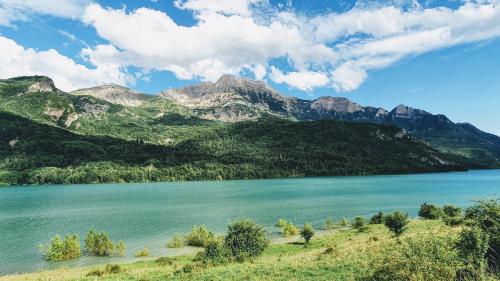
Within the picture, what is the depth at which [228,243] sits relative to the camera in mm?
47875

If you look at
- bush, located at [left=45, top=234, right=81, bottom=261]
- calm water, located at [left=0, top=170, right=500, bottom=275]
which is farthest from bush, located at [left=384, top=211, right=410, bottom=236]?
bush, located at [left=45, top=234, right=81, bottom=261]

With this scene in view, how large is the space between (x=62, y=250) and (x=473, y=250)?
55.1m

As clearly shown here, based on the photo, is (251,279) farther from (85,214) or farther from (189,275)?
(85,214)

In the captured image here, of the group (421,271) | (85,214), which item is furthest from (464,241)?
(85,214)

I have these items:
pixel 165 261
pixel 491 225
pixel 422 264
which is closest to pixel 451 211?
pixel 491 225

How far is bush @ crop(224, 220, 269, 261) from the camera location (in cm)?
4719

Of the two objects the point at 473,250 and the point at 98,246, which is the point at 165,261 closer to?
the point at 98,246

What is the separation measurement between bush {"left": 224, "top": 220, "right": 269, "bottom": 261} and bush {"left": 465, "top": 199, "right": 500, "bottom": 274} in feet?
88.0

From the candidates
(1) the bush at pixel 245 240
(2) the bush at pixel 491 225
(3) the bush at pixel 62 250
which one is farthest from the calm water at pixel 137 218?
(2) the bush at pixel 491 225

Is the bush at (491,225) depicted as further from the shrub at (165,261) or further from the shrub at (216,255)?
the shrub at (165,261)

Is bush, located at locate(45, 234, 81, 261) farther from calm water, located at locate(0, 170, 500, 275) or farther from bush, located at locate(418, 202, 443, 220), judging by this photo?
bush, located at locate(418, 202, 443, 220)

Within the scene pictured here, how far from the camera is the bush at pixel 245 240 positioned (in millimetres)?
47188

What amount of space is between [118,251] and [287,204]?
→ 72.8 meters

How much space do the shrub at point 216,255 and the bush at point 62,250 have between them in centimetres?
2597
